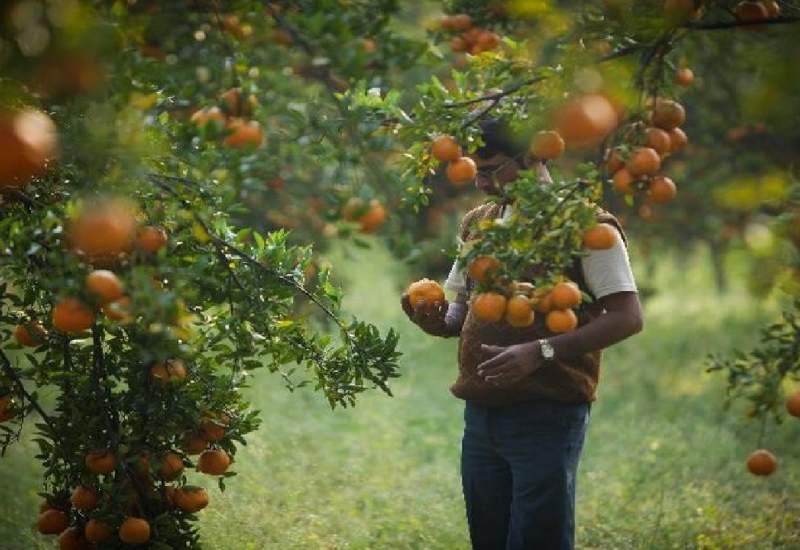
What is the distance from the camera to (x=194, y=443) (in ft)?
10.5

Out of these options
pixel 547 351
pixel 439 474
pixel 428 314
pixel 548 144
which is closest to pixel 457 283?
pixel 428 314

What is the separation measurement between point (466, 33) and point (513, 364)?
1810 mm

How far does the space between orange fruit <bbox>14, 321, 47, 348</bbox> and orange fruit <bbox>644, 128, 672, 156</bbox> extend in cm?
212

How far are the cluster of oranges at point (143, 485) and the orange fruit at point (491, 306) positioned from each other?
3.61 feet

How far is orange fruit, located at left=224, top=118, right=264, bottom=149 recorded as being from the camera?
271cm

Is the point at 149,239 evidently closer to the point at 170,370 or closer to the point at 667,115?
the point at 170,370

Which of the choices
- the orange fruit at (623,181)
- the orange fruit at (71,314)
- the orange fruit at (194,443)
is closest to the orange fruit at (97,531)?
the orange fruit at (194,443)

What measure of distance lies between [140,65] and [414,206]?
103 centimetres

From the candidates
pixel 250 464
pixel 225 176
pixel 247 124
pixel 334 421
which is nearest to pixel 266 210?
pixel 334 421

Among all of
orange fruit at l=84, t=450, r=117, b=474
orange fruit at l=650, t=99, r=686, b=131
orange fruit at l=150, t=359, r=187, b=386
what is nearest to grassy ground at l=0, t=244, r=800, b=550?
orange fruit at l=84, t=450, r=117, b=474

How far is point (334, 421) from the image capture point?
7.15 meters

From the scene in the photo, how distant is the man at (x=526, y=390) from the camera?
2.85m

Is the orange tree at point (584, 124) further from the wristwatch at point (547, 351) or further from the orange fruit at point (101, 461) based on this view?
the orange fruit at point (101, 461)

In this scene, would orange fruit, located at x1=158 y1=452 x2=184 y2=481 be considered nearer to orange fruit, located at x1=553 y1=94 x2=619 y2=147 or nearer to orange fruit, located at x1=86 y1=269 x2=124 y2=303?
orange fruit, located at x1=86 y1=269 x2=124 y2=303
